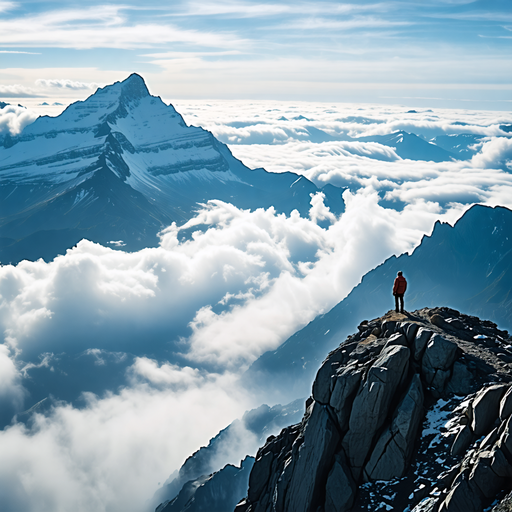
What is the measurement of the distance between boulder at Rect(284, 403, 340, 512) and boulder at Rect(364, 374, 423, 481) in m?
3.46

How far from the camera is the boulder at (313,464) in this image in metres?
36.2

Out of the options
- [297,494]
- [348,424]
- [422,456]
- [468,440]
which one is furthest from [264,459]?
[468,440]

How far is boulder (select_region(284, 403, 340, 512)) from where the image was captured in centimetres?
3625

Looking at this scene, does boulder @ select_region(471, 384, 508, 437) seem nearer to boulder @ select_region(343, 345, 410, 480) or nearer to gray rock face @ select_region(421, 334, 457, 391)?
gray rock face @ select_region(421, 334, 457, 391)

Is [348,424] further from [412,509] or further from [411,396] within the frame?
[412,509]

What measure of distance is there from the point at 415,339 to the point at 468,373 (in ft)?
15.6

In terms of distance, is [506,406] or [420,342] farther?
[420,342]

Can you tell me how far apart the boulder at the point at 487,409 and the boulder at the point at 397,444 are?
13.8 ft

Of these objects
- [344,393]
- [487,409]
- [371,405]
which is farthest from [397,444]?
[487,409]

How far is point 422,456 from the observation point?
109 feet

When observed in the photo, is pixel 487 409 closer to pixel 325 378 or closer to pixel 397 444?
pixel 397 444

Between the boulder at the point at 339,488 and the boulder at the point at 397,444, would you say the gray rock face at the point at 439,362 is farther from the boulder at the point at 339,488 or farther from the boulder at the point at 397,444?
the boulder at the point at 339,488

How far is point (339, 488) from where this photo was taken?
34719 mm

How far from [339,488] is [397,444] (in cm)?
557
